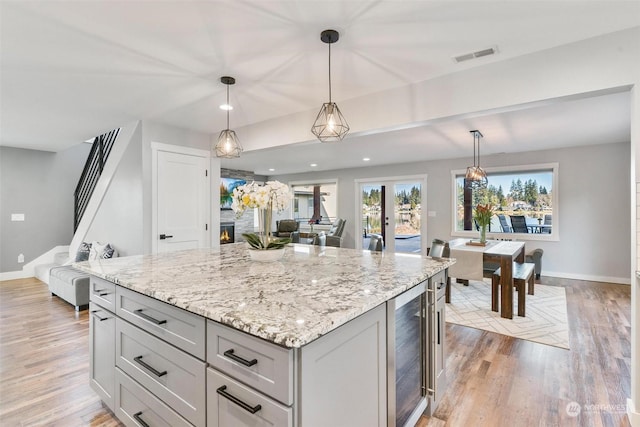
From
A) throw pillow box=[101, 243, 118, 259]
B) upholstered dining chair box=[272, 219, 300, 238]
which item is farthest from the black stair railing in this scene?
upholstered dining chair box=[272, 219, 300, 238]

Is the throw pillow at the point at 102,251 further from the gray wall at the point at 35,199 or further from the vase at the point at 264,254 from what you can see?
the vase at the point at 264,254

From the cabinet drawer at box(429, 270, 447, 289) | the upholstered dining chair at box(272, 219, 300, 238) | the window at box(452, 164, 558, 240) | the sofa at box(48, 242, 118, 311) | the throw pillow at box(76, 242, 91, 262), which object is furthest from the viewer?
the upholstered dining chair at box(272, 219, 300, 238)

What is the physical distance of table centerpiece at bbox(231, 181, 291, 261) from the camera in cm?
210

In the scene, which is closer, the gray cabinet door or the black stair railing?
the gray cabinet door

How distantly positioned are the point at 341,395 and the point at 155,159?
380 cm

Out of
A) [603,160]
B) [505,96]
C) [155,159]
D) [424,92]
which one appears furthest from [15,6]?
[603,160]

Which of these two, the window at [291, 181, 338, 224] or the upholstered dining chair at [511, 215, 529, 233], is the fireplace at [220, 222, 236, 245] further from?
the upholstered dining chair at [511, 215, 529, 233]

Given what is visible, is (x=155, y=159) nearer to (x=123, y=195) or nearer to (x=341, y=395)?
(x=123, y=195)

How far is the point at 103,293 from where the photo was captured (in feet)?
6.24

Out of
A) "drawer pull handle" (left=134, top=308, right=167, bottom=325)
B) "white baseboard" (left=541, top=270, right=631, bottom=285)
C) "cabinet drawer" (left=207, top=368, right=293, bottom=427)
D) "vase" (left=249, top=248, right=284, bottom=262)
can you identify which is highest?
"vase" (left=249, top=248, right=284, bottom=262)

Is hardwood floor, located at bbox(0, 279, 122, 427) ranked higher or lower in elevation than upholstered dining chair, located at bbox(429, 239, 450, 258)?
lower

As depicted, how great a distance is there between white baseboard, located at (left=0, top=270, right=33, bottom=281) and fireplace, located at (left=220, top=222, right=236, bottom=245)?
3.91 metres

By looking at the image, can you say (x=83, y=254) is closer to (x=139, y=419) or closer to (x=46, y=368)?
(x=46, y=368)

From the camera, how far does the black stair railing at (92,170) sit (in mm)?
4957
